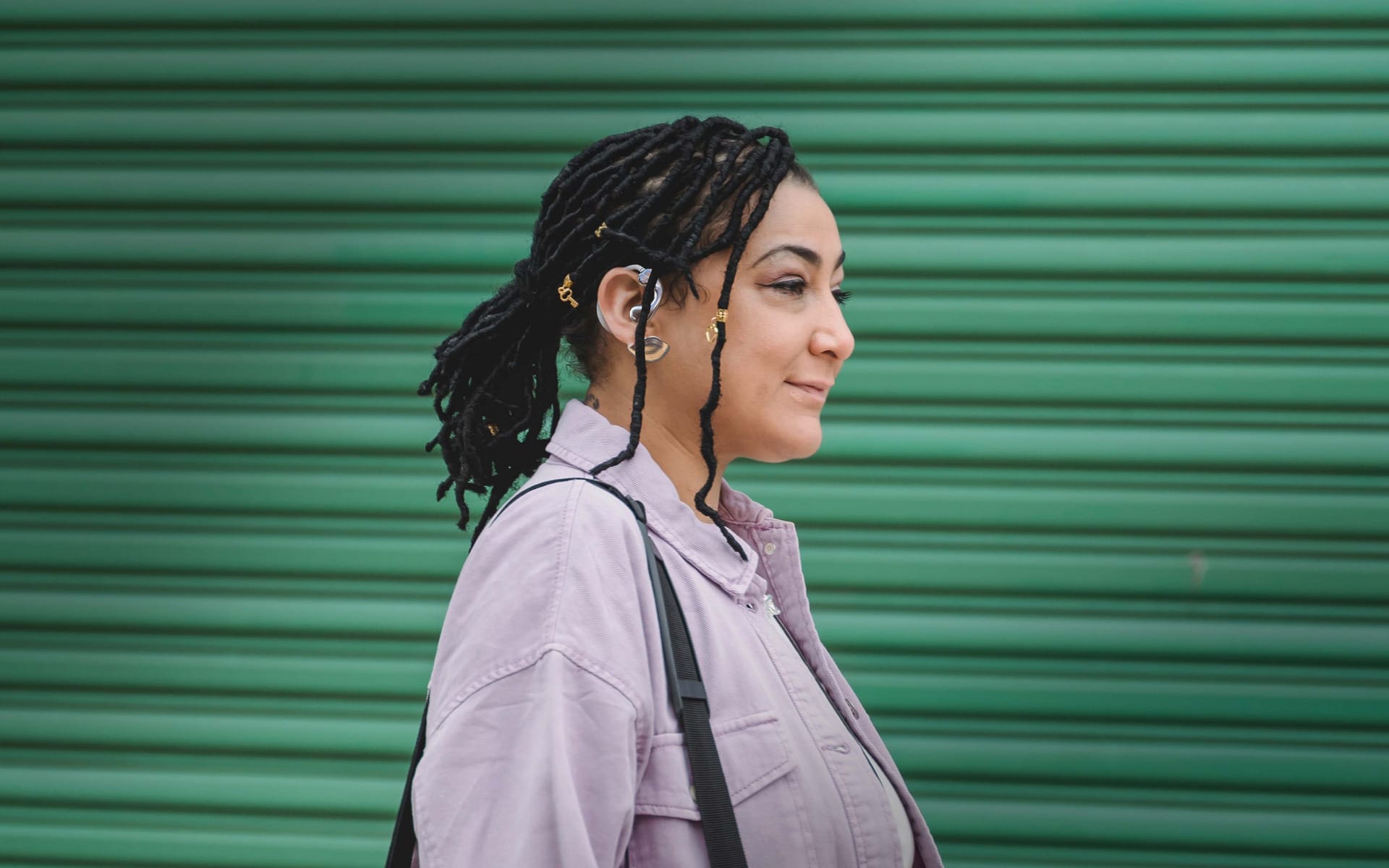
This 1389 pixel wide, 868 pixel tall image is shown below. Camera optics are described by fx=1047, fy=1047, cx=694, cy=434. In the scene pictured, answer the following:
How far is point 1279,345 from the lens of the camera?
2.78 m

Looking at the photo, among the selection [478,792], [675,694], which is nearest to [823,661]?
[675,694]

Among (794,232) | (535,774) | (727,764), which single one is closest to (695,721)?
(727,764)

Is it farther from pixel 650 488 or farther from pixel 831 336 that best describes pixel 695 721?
pixel 831 336

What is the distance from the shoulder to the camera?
1.22 meters

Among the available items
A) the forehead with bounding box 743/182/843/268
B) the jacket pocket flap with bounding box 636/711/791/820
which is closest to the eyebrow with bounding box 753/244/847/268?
the forehead with bounding box 743/182/843/268

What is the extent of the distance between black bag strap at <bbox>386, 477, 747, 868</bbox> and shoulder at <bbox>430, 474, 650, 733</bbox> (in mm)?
37

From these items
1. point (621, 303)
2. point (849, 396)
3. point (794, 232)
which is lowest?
point (849, 396)

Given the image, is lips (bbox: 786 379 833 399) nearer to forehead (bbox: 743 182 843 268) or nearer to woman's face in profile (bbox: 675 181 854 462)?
woman's face in profile (bbox: 675 181 854 462)

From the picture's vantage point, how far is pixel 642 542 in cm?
137

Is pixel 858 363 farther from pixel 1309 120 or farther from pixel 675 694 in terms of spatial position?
pixel 675 694

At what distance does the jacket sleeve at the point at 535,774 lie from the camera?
1.15 metres

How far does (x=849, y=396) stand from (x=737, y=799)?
1.68 metres

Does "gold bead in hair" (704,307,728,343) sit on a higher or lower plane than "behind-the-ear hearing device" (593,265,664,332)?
lower

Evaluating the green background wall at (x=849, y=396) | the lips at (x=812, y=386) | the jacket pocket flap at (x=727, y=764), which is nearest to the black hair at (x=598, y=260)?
the lips at (x=812, y=386)
